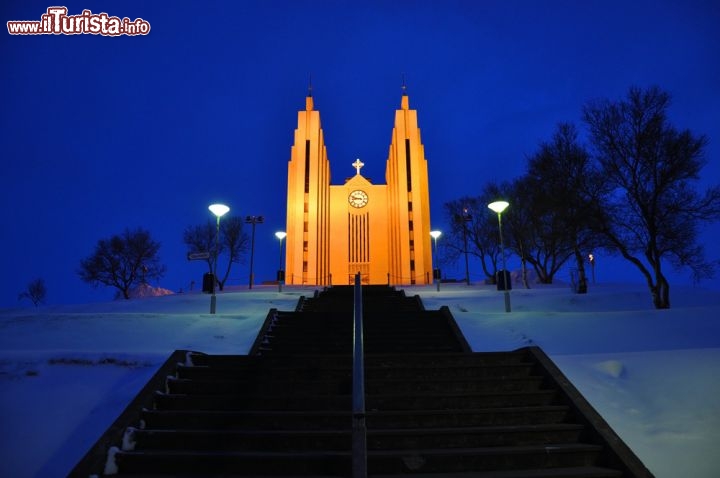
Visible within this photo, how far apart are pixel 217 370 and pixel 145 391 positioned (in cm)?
117

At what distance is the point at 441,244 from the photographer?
43062 millimetres

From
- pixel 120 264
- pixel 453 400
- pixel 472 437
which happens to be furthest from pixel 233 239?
pixel 472 437

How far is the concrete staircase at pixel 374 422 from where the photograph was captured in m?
4.79

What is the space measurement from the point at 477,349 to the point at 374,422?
3.80 meters

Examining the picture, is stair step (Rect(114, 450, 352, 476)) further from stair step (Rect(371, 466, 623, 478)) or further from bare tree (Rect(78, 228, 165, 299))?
bare tree (Rect(78, 228, 165, 299))

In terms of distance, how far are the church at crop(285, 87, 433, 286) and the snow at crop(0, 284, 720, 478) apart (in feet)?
84.6

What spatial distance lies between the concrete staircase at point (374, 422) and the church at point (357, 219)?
29289 mm

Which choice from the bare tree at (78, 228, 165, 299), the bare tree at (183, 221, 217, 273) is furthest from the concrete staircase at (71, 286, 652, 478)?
the bare tree at (78, 228, 165, 299)

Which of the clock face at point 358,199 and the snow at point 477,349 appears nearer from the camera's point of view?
the snow at point 477,349

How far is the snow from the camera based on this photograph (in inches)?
205

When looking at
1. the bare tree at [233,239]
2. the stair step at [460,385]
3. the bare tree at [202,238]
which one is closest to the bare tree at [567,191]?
the stair step at [460,385]

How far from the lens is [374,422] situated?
5559 millimetres

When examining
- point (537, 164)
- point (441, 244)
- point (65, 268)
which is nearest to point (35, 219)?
point (65, 268)

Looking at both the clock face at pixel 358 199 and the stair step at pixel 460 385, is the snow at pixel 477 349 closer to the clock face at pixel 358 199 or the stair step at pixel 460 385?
the stair step at pixel 460 385
